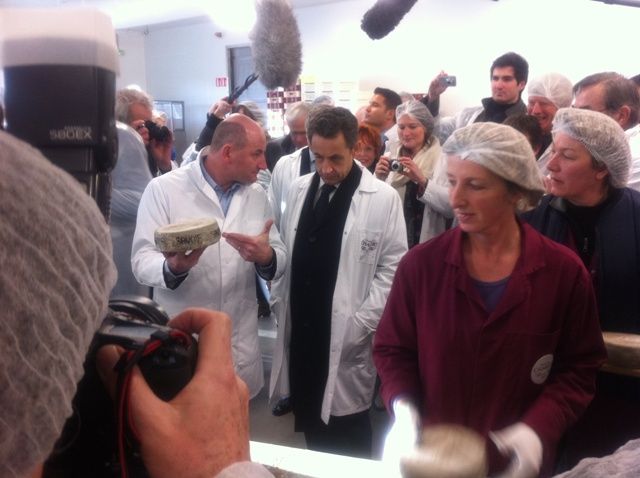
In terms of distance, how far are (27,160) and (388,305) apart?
3.53ft

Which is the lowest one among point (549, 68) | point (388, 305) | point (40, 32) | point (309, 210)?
point (388, 305)

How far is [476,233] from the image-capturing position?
1.32 m

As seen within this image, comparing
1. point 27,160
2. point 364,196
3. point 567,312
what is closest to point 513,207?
point 567,312

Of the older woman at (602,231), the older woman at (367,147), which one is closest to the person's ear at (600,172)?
the older woman at (602,231)

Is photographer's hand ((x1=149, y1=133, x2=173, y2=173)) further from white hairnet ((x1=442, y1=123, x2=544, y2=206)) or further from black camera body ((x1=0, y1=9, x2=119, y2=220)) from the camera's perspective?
black camera body ((x1=0, y1=9, x2=119, y2=220))

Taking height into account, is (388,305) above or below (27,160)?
below

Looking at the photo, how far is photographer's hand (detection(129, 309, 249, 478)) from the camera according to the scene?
52cm

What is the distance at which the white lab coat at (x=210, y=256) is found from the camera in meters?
1.77

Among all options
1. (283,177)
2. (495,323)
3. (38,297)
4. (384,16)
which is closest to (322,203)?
(283,177)

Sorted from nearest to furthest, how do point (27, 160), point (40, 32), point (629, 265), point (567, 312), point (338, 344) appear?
point (27, 160), point (40, 32), point (567, 312), point (629, 265), point (338, 344)

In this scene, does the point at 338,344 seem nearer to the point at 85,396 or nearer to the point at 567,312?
the point at 567,312

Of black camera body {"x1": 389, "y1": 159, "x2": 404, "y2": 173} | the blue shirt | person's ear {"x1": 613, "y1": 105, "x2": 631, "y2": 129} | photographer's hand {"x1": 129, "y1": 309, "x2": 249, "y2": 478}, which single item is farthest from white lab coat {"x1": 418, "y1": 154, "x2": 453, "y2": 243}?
photographer's hand {"x1": 129, "y1": 309, "x2": 249, "y2": 478}

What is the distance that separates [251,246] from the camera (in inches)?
66.4

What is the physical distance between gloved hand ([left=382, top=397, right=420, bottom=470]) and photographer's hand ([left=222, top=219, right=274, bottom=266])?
2.18 feet
